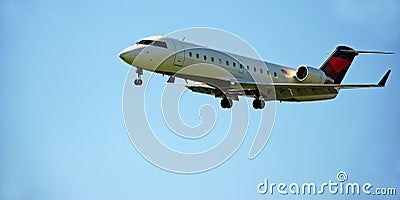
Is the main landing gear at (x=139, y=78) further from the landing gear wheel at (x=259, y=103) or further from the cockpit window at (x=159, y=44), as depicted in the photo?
the landing gear wheel at (x=259, y=103)

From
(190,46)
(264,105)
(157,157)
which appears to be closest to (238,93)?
(264,105)

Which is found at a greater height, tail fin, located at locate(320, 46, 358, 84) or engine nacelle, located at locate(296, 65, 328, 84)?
A: tail fin, located at locate(320, 46, 358, 84)

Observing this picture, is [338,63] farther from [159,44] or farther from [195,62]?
[159,44]

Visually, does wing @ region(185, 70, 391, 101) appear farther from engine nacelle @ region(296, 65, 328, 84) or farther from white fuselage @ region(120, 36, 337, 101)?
engine nacelle @ region(296, 65, 328, 84)

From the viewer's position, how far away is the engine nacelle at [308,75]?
28.5 m

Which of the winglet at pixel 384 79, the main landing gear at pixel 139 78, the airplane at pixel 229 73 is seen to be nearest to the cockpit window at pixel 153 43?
the airplane at pixel 229 73

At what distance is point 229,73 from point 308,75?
4.30m

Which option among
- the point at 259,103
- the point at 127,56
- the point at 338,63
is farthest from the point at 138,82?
the point at 338,63

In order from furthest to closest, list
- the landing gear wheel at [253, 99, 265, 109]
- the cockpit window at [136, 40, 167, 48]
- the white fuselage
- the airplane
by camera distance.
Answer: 1. the landing gear wheel at [253, 99, 265, 109]
2. the cockpit window at [136, 40, 167, 48]
3. the airplane
4. the white fuselage

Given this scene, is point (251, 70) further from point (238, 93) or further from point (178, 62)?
point (178, 62)

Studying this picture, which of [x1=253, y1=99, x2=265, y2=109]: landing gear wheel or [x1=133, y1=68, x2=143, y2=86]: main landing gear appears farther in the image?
[x1=253, y1=99, x2=265, y2=109]: landing gear wheel

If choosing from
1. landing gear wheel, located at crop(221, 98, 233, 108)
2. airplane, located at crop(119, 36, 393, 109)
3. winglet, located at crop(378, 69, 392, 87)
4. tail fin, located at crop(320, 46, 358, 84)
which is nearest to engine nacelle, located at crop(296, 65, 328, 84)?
airplane, located at crop(119, 36, 393, 109)

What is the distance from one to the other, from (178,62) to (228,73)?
7.23ft

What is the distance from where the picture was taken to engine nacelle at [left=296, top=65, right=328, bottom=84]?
1121 inches
